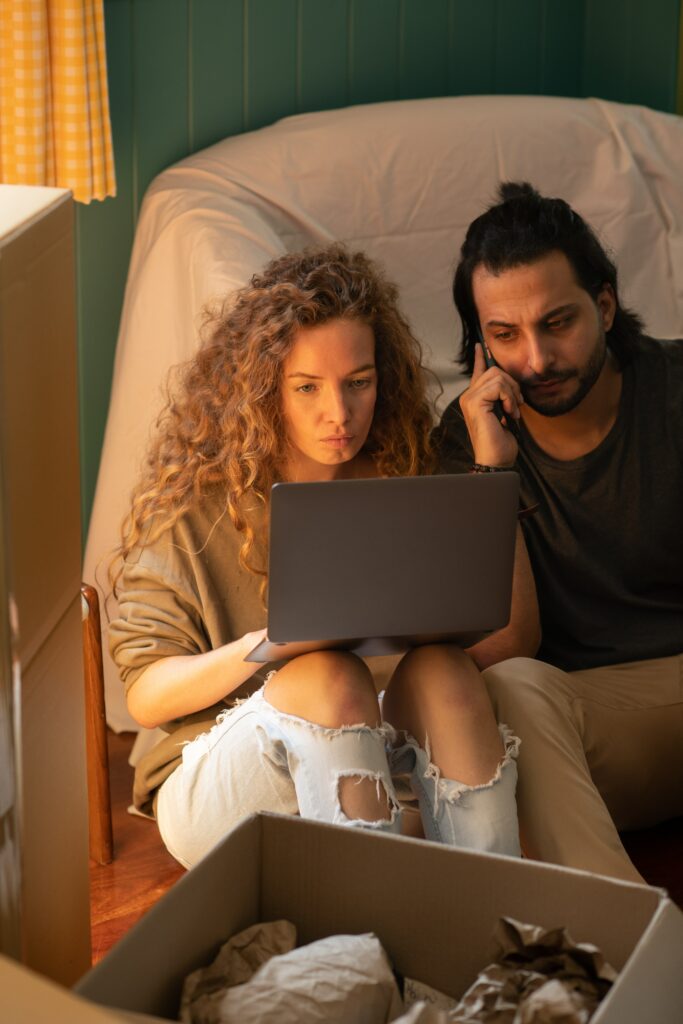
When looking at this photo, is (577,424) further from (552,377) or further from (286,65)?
(286,65)

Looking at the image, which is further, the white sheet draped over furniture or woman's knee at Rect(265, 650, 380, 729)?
the white sheet draped over furniture

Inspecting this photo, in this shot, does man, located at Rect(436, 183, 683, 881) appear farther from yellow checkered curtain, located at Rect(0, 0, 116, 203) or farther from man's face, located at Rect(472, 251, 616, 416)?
yellow checkered curtain, located at Rect(0, 0, 116, 203)

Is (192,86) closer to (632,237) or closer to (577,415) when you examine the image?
(632,237)

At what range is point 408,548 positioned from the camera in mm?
1312

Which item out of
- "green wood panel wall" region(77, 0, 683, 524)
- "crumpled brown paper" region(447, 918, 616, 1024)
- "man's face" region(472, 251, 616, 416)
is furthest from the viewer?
"green wood panel wall" region(77, 0, 683, 524)

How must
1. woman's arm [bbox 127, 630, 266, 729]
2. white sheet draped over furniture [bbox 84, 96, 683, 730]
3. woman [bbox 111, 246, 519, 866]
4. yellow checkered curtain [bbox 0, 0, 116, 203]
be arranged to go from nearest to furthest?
woman [bbox 111, 246, 519, 866], woman's arm [bbox 127, 630, 266, 729], yellow checkered curtain [bbox 0, 0, 116, 203], white sheet draped over furniture [bbox 84, 96, 683, 730]

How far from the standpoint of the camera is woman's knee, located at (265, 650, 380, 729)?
1356 mm

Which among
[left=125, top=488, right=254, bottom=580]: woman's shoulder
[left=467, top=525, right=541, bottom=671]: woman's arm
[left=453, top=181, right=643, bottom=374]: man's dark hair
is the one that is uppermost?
[left=453, top=181, right=643, bottom=374]: man's dark hair

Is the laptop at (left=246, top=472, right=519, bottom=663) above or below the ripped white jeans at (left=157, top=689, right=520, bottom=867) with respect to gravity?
above

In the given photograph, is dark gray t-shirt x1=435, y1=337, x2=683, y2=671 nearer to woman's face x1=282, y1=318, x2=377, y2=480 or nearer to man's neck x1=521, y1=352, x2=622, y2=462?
man's neck x1=521, y1=352, x2=622, y2=462

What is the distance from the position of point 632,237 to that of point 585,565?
0.92 metres

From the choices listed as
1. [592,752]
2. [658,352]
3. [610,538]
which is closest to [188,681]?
[592,752]

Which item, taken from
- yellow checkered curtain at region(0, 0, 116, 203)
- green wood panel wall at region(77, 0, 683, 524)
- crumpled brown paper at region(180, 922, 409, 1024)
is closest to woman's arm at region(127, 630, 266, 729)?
crumpled brown paper at region(180, 922, 409, 1024)

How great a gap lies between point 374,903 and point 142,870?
1.20 meters
